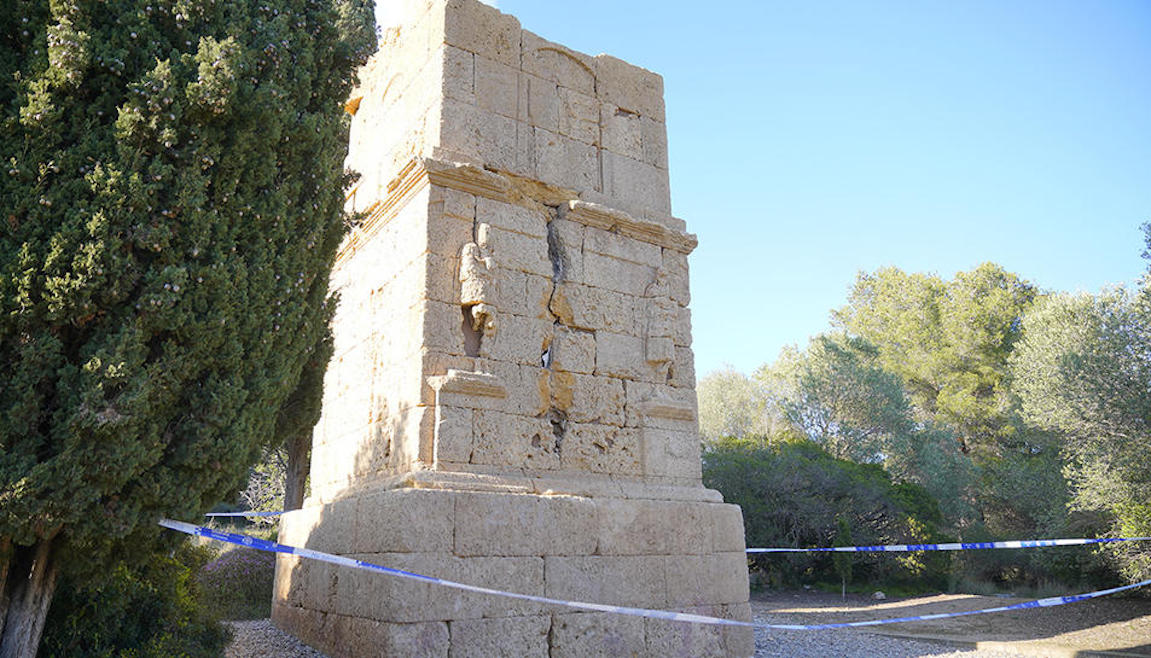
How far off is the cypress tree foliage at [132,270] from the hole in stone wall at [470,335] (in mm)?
1216

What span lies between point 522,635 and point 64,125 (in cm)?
379

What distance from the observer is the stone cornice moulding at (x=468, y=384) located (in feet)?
16.2

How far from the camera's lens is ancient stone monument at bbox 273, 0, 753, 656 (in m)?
4.67

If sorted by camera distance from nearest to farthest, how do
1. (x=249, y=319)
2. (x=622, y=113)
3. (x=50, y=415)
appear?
(x=50, y=415) < (x=249, y=319) < (x=622, y=113)

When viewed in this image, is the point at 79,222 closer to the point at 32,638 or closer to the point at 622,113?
the point at 32,638

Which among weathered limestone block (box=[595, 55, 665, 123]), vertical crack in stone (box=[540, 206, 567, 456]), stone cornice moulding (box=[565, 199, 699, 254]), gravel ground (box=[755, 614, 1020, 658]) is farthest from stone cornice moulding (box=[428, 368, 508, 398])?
gravel ground (box=[755, 614, 1020, 658])

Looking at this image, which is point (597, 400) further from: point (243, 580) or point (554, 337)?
point (243, 580)

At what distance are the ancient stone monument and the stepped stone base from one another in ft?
0.05

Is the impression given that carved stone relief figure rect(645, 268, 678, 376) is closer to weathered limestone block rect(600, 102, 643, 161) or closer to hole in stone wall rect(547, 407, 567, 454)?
hole in stone wall rect(547, 407, 567, 454)

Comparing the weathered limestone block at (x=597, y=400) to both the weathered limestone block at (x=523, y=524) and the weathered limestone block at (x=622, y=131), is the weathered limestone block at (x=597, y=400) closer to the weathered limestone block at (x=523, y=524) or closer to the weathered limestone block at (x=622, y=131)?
the weathered limestone block at (x=523, y=524)

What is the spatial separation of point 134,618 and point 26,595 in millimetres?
783

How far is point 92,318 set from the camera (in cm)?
356

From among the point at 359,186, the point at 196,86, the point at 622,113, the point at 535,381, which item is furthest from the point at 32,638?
the point at 622,113

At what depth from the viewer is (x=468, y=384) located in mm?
5016
